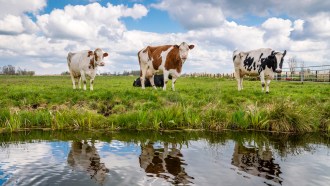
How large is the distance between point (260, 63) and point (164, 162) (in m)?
11.5

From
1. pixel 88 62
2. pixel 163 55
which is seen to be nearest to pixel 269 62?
pixel 163 55

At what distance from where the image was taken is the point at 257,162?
22.4ft

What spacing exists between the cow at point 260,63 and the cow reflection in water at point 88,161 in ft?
35.9

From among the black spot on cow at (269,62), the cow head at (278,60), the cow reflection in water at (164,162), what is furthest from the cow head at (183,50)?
the cow reflection in water at (164,162)

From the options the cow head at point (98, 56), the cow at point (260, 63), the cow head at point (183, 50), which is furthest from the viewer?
the cow head at point (98, 56)

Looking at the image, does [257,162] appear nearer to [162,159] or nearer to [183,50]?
[162,159]

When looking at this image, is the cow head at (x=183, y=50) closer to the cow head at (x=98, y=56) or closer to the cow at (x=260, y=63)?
the cow at (x=260, y=63)

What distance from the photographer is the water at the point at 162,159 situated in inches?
221

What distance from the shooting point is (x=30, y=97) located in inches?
550

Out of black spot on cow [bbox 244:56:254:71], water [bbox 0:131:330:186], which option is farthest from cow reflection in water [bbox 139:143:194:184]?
black spot on cow [bbox 244:56:254:71]

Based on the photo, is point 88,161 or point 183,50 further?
point 183,50

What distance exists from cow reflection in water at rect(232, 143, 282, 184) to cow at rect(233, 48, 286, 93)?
29.2 ft

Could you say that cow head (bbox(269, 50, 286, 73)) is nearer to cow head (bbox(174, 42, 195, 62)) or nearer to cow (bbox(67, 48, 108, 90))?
cow head (bbox(174, 42, 195, 62))

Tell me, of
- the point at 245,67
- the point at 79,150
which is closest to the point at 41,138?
the point at 79,150
